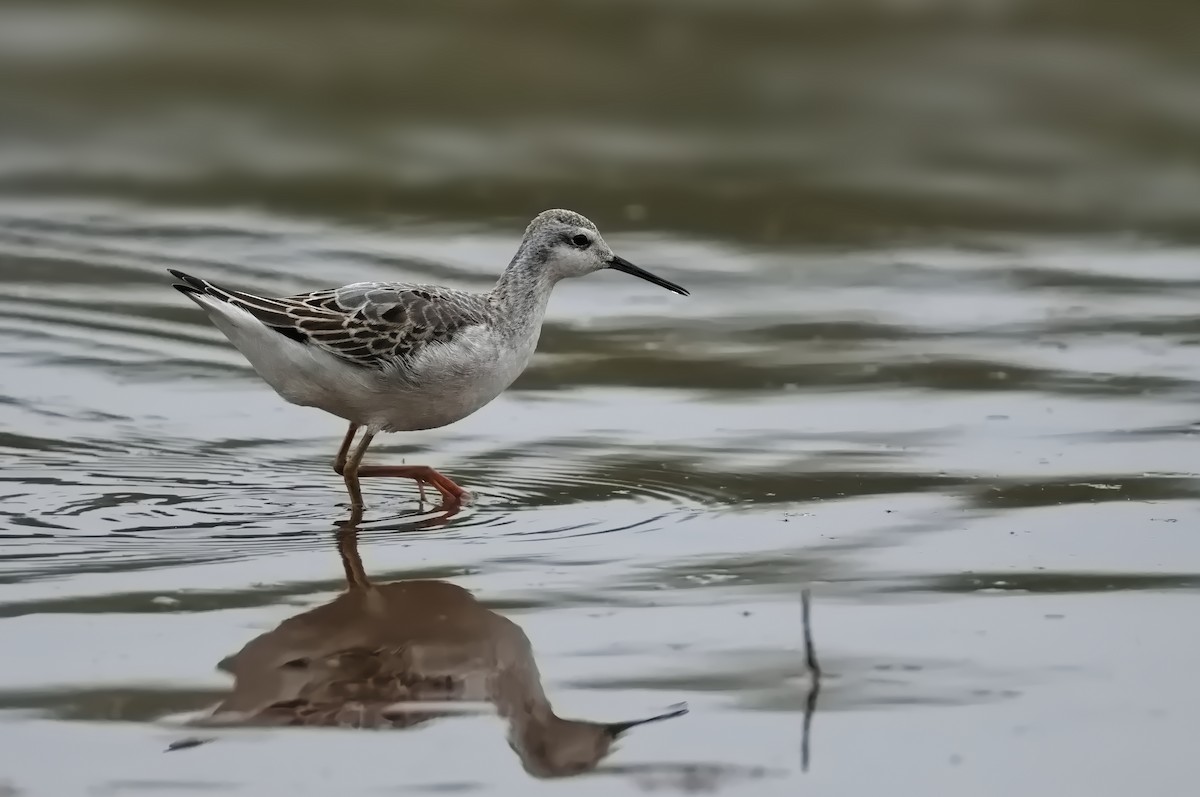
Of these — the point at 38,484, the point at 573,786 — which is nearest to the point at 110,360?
the point at 38,484

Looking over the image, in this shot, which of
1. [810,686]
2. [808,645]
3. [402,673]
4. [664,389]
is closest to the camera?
[808,645]

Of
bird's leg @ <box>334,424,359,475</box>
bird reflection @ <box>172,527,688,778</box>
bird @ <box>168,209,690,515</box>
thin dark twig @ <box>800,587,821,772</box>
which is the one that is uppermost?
bird @ <box>168,209,690,515</box>

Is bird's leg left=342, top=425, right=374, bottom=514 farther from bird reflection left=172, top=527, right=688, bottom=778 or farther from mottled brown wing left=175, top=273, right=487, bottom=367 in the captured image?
bird reflection left=172, top=527, right=688, bottom=778

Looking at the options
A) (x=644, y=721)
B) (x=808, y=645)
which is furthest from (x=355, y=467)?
(x=808, y=645)

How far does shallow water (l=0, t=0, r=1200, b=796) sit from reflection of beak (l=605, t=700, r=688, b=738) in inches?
2.4

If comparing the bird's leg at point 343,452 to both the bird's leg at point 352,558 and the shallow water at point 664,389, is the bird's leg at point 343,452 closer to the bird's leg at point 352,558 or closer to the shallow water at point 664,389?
the shallow water at point 664,389

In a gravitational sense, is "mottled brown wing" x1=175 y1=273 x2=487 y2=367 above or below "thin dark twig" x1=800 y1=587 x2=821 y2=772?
above

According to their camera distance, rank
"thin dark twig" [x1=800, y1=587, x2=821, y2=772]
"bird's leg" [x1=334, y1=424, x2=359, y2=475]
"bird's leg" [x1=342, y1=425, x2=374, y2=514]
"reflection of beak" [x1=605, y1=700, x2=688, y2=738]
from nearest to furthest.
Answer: "thin dark twig" [x1=800, y1=587, x2=821, y2=772]
"reflection of beak" [x1=605, y1=700, x2=688, y2=738]
"bird's leg" [x1=342, y1=425, x2=374, y2=514]
"bird's leg" [x1=334, y1=424, x2=359, y2=475]

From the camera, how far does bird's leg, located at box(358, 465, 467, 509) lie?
8742mm

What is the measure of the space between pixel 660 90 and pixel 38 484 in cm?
1013

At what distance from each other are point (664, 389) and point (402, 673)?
4.93 metres

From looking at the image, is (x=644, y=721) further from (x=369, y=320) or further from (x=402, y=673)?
(x=369, y=320)

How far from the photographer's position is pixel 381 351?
8.77m

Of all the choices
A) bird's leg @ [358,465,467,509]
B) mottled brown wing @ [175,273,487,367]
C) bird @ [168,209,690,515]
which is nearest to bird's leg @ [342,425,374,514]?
bird @ [168,209,690,515]
